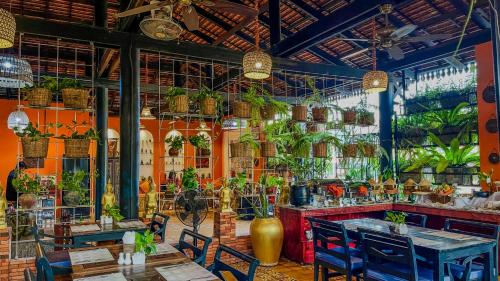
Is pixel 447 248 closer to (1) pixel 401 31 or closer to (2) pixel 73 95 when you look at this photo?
(1) pixel 401 31

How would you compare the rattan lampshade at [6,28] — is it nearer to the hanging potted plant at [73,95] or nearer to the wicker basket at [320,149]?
the hanging potted plant at [73,95]

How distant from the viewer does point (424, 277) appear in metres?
3.32

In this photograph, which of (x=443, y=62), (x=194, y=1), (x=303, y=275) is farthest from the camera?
(x=443, y=62)

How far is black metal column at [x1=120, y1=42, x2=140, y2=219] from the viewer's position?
507cm

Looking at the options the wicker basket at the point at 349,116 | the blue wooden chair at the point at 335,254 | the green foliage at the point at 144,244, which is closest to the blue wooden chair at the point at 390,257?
the blue wooden chair at the point at 335,254

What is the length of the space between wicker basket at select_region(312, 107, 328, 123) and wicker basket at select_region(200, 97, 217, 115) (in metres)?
1.85

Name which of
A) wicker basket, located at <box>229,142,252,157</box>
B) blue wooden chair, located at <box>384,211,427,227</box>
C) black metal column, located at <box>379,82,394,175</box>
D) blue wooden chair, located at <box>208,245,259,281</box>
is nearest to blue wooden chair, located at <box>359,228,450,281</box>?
blue wooden chair, located at <box>384,211,427,227</box>

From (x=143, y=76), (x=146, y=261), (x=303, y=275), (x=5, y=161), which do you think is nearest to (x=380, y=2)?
(x=303, y=275)

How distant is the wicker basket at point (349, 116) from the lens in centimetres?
643

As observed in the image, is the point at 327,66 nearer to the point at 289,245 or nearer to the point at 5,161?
the point at 289,245

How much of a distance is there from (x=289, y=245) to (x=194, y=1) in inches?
144

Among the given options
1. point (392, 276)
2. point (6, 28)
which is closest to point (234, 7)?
point (6, 28)

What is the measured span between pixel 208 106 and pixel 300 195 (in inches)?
74.9

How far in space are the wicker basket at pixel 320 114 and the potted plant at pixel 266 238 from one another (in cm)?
172
